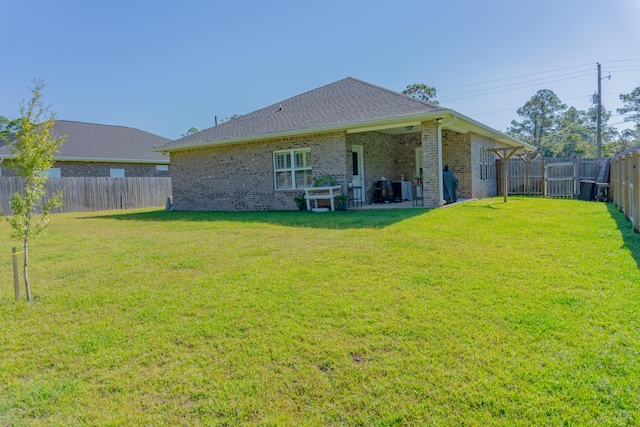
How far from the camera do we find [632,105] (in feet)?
153

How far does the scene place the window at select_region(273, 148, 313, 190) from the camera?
1420 cm

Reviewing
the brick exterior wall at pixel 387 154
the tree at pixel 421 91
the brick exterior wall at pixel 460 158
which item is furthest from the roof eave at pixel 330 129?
the tree at pixel 421 91

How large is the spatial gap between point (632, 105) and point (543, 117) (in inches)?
465

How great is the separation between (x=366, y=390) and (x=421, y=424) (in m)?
0.45

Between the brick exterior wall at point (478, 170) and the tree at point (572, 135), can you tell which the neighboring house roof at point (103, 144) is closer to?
the brick exterior wall at point (478, 170)

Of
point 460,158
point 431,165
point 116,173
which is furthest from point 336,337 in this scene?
point 116,173

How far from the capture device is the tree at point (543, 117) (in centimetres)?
5647

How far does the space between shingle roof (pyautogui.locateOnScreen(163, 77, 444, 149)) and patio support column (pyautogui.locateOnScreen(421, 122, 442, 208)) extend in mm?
690

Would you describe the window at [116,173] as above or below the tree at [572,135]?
below

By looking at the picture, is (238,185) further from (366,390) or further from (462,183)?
(366,390)

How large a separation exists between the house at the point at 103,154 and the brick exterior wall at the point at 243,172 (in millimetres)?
7857

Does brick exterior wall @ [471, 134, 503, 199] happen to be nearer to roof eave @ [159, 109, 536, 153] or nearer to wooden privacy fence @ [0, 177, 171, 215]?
roof eave @ [159, 109, 536, 153]

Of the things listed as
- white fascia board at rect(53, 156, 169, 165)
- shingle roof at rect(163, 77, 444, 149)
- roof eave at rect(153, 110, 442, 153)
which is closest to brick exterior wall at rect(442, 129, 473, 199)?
shingle roof at rect(163, 77, 444, 149)

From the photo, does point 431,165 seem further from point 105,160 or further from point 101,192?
point 105,160
